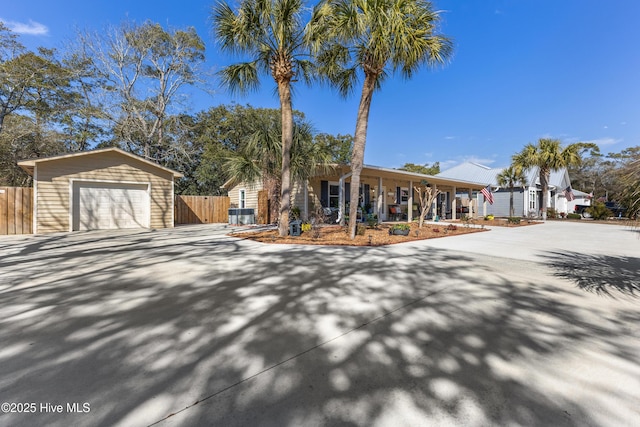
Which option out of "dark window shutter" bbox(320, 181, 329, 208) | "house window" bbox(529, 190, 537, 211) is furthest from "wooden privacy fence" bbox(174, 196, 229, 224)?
"house window" bbox(529, 190, 537, 211)

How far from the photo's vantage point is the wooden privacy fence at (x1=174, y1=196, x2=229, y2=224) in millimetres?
16266

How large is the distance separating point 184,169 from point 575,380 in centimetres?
2828

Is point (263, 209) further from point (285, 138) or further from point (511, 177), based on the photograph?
point (511, 177)

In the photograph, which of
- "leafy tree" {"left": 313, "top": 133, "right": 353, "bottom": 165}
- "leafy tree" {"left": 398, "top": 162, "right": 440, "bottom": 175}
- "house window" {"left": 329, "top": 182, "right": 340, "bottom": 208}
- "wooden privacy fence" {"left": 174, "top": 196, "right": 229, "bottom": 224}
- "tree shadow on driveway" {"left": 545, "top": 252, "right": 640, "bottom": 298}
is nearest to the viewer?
"tree shadow on driveway" {"left": 545, "top": 252, "right": 640, "bottom": 298}

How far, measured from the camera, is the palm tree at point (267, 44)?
8242mm

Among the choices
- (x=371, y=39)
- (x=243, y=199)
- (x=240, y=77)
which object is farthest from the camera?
(x=243, y=199)

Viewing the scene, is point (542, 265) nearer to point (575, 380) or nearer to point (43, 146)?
point (575, 380)

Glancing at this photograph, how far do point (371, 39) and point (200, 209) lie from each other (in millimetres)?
13688

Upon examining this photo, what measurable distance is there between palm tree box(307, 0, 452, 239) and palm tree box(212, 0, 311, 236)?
2.19ft

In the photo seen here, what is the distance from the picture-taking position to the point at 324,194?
45.6 ft

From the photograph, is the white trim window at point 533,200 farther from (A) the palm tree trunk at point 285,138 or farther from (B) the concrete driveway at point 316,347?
(A) the palm tree trunk at point 285,138

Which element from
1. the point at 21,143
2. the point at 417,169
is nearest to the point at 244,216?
the point at 21,143

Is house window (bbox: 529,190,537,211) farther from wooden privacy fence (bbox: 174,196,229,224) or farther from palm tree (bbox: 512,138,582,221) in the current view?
wooden privacy fence (bbox: 174,196,229,224)

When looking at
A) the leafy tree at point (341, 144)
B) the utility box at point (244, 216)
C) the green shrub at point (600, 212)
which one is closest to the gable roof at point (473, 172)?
the green shrub at point (600, 212)
